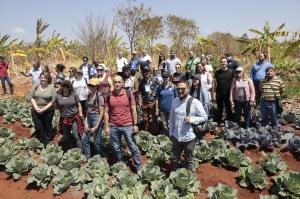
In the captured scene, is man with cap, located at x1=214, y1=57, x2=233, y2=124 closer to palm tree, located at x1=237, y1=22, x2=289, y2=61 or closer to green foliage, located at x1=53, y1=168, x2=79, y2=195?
green foliage, located at x1=53, y1=168, x2=79, y2=195

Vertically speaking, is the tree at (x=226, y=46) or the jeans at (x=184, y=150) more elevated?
the tree at (x=226, y=46)

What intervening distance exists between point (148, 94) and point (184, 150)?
2702 mm

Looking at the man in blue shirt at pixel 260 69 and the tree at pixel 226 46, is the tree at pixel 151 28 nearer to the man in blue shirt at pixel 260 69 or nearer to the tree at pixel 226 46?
the tree at pixel 226 46

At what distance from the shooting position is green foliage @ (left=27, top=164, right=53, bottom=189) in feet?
20.1

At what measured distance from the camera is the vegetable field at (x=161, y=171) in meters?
5.77

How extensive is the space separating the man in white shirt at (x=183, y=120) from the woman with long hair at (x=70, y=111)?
214cm

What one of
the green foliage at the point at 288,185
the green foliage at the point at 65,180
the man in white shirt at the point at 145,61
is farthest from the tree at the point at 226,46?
the green foliage at the point at 65,180

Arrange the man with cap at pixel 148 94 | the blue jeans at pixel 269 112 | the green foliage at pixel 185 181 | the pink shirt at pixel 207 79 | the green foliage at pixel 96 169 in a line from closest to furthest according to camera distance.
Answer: the green foliage at pixel 185 181 → the green foliage at pixel 96 169 → the blue jeans at pixel 269 112 → the man with cap at pixel 148 94 → the pink shirt at pixel 207 79

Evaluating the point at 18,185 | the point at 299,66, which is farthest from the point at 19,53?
the point at 18,185

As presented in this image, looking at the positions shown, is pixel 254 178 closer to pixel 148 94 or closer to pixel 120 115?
pixel 120 115

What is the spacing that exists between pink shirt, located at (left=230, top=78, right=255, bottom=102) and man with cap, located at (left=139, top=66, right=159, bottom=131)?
1680mm

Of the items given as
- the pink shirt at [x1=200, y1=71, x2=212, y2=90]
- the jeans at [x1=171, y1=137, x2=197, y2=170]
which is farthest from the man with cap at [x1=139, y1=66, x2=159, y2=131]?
the jeans at [x1=171, y1=137, x2=197, y2=170]

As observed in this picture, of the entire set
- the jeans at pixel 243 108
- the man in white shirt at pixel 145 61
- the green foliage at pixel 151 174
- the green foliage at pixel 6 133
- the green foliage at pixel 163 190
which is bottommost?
the green foliage at pixel 163 190

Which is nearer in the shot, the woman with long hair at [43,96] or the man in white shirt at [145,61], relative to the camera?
the woman with long hair at [43,96]
